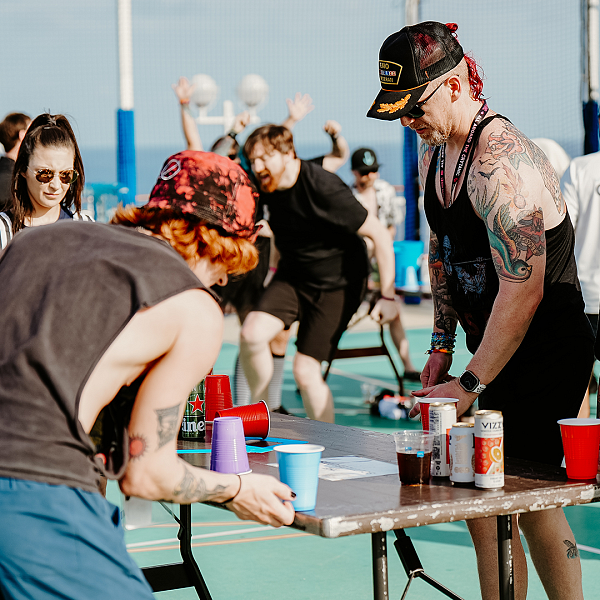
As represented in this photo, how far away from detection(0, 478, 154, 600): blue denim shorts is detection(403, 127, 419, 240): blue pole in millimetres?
11535

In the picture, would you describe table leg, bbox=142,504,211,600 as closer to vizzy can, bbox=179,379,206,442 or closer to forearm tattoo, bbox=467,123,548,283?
vizzy can, bbox=179,379,206,442

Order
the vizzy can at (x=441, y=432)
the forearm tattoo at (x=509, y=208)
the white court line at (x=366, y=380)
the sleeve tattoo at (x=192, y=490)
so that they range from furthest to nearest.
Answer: the white court line at (x=366, y=380)
the forearm tattoo at (x=509, y=208)
the vizzy can at (x=441, y=432)
the sleeve tattoo at (x=192, y=490)

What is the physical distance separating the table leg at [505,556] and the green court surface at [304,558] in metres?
1.42

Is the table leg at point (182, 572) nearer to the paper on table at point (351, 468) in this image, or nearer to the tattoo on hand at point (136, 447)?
the paper on table at point (351, 468)

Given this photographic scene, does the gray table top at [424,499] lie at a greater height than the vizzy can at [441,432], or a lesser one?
lesser

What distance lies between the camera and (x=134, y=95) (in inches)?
474

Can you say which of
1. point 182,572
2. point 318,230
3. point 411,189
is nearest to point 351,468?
point 182,572

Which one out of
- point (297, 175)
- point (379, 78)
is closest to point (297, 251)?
point (297, 175)

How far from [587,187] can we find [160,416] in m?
3.80

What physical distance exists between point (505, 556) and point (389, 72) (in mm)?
1437

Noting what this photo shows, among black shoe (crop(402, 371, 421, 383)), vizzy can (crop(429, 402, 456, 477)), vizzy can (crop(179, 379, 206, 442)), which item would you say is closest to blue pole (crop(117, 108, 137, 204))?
black shoe (crop(402, 371, 421, 383))

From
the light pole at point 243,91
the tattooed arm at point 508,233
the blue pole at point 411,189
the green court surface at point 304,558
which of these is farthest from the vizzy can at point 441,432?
the light pole at point 243,91

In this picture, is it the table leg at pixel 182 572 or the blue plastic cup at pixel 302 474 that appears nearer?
the blue plastic cup at pixel 302 474

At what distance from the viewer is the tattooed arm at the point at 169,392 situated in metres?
1.60
